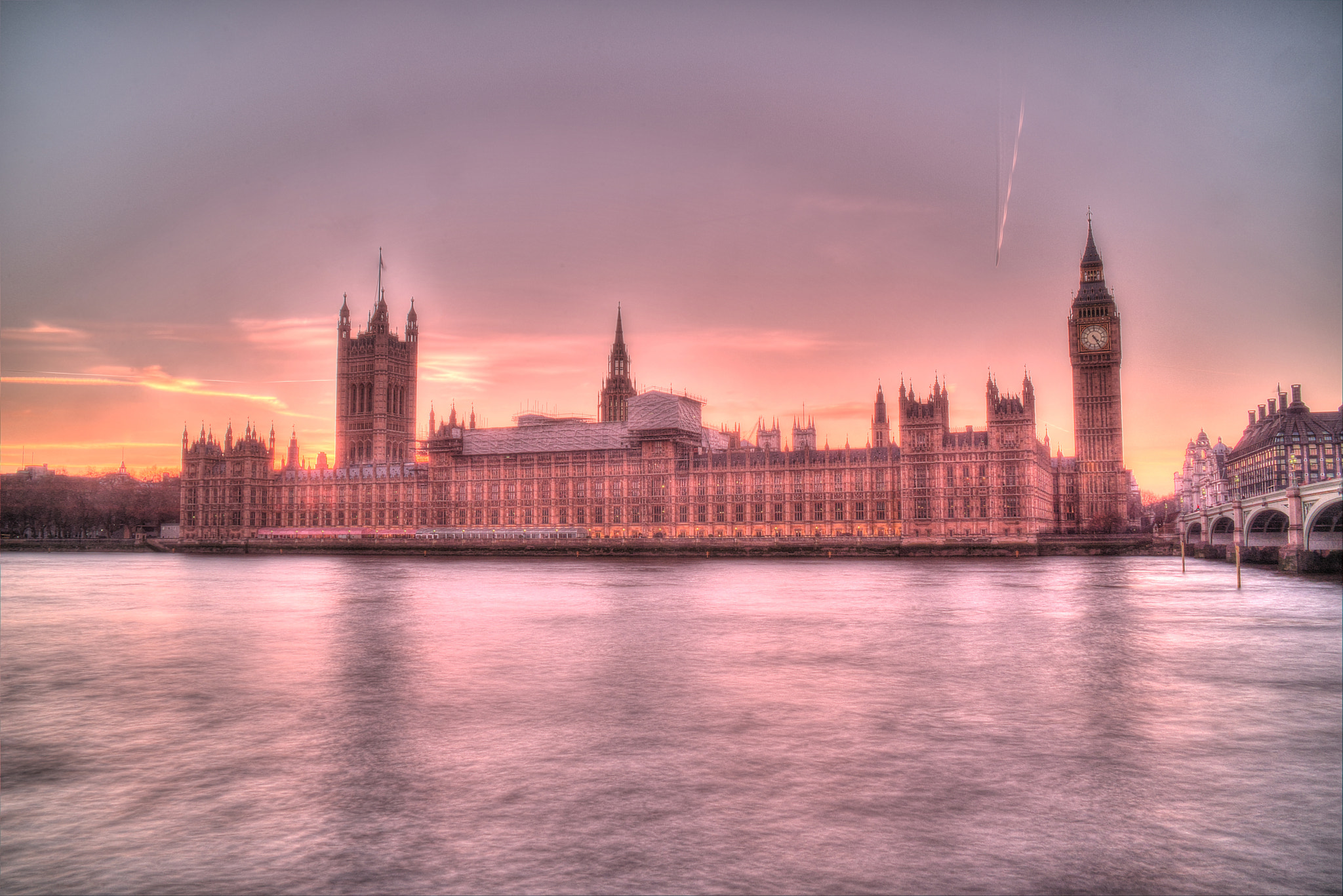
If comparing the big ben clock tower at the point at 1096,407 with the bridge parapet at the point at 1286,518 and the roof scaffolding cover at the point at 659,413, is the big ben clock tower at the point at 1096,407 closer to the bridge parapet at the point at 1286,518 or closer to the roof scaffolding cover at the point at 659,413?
the bridge parapet at the point at 1286,518

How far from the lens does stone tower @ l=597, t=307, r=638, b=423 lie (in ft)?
409

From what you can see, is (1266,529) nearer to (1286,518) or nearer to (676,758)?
(1286,518)

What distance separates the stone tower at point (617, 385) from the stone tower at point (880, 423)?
Result: 33.1 metres

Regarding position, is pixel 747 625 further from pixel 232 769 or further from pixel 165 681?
pixel 232 769

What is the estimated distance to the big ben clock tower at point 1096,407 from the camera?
108875mm

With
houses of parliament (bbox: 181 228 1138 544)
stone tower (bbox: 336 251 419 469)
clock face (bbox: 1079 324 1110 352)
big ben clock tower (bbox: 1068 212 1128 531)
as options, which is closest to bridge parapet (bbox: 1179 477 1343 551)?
houses of parliament (bbox: 181 228 1138 544)

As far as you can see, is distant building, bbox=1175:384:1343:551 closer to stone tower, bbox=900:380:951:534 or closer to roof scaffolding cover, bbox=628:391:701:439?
stone tower, bbox=900:380:951:534

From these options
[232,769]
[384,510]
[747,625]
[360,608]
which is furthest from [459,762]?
[384,510]

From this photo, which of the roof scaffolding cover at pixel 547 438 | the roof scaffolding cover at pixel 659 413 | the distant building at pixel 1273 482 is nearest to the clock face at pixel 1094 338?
the distant building at pixel 1273 482

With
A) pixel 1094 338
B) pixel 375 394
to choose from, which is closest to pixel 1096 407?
pixel 1094 338

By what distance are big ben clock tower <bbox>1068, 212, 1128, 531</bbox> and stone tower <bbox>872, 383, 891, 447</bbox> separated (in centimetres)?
2304

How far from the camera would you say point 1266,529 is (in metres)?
61.4

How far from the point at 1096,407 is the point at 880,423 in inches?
1032

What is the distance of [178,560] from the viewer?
266ft
